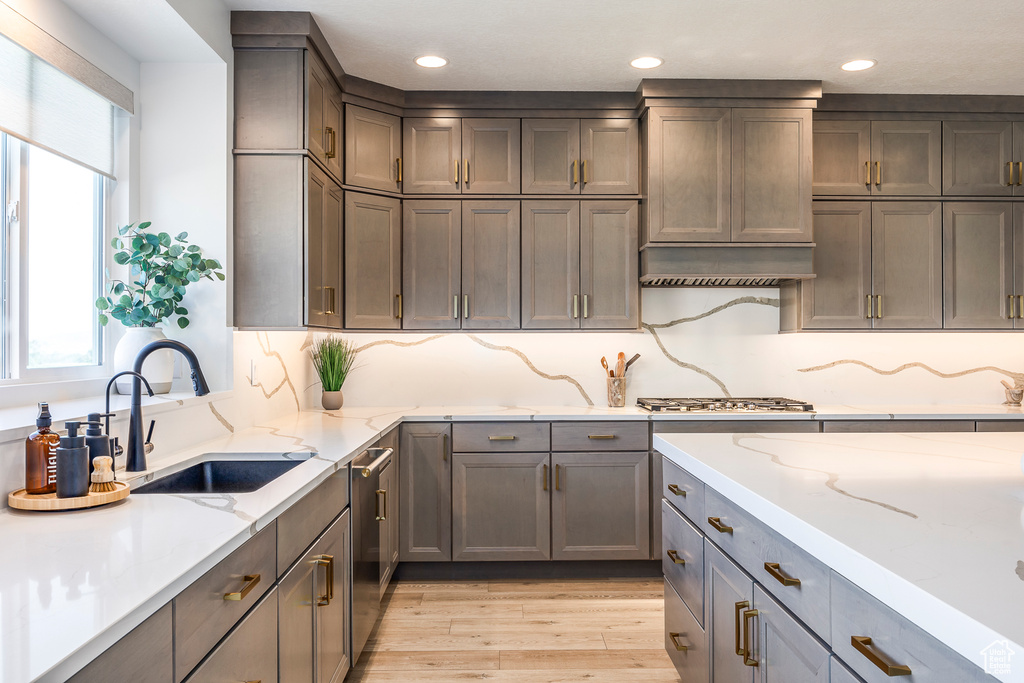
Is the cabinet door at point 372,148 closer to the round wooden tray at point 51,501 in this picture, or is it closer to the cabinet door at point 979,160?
the round wooden tray at point 51,501

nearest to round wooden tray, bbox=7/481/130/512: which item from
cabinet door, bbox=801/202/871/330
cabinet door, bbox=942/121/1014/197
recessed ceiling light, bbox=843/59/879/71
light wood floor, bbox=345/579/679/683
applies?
light wood floor, bbox=345/579/679/683

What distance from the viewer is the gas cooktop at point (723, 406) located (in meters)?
3.42

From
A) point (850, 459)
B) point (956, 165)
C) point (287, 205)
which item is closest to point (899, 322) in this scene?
point (956, 165)

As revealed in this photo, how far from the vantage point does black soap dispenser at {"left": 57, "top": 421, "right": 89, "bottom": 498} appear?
1.44 meters

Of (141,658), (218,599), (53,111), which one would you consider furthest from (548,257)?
Result: (141,658)

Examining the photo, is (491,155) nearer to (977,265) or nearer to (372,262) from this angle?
(372,262)

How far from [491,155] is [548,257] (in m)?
0.63

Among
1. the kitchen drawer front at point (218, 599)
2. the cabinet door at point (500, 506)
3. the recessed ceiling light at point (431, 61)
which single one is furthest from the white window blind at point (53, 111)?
the cabinet door at point (500, 506)

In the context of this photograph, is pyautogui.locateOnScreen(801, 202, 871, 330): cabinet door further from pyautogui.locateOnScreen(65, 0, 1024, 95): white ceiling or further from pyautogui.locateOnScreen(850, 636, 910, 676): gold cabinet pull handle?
pyautogui.locateOnScreen(850, 636, 910, 676): gold cabinet pull handle

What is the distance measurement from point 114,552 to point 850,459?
5.60 feet

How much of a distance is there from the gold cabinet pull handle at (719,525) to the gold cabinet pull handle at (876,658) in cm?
61

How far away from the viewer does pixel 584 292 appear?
3607 mm

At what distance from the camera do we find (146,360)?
7.60 ft

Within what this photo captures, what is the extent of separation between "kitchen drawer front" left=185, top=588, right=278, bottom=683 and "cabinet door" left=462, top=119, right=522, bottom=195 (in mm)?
2527
